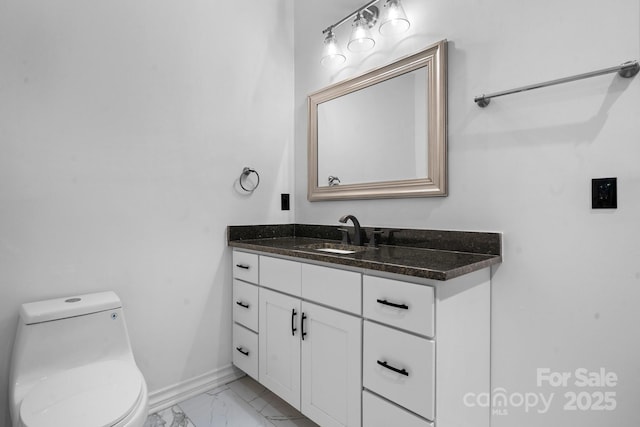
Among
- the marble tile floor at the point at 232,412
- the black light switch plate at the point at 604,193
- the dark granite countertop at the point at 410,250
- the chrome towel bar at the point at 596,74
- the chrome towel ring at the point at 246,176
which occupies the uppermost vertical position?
the chrome towel bar at the point at 596,74

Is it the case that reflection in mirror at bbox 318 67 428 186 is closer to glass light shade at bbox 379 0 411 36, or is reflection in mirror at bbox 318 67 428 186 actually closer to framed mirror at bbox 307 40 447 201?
framed mirror at bbox 307 40 447 201

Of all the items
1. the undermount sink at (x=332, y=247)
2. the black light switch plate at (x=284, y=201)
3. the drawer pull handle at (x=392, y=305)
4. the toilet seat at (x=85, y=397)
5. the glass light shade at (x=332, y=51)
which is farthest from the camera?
the black light switch plate at (x=284, y=201)

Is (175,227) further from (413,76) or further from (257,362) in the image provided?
(413,76)

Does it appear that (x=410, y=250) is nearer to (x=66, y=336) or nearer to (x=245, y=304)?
(x=245, y=304)

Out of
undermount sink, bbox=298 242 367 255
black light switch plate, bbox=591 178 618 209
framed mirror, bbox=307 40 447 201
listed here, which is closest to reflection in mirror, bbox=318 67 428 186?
framed mirror, bbox=307 40 447 201

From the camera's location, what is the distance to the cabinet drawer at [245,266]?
6.21 feet

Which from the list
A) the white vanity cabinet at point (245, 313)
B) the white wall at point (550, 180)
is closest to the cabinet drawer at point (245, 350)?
the white vanity cabinet at point (245, 313)

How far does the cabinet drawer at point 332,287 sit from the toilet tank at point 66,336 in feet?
2.87

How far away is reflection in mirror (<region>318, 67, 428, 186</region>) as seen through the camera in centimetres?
170

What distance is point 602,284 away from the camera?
3.87 feet

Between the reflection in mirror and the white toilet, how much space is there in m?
1.44

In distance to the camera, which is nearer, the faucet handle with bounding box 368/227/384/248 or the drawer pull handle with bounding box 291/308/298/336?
the drawer pull handle with bounding box 291/308/298/336

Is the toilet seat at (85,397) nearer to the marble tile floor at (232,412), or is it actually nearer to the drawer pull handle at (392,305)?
the marble tile floor at (232,412)

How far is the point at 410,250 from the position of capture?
163cm
